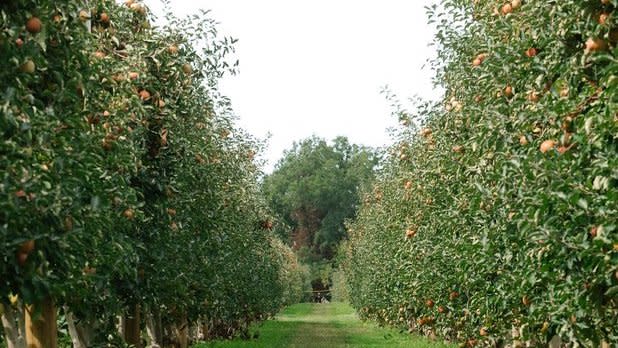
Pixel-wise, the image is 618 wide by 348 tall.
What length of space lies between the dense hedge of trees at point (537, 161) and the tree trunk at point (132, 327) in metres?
3.83

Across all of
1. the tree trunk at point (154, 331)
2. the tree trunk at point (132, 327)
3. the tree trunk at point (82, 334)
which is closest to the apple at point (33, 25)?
the tree trunk at point (82, 334)

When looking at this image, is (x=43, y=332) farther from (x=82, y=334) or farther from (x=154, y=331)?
(x=154, y=331)

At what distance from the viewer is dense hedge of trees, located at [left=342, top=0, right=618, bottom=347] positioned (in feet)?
17.1

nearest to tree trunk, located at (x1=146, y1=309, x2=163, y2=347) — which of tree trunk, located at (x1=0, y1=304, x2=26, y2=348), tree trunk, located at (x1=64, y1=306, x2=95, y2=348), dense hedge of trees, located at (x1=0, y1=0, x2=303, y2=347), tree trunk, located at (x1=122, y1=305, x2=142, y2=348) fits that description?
dense hedge of trees, located at (x1=0, y1=0, x2=303, y2=347)

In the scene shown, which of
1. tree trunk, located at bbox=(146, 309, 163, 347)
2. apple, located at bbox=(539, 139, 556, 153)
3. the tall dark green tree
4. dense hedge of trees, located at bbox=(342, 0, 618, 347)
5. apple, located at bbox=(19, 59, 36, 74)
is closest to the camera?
apple, located at bbox=(19, 59, 36, 74)

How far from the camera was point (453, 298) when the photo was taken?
449 inches

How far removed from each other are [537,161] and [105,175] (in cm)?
320

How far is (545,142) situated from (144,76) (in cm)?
425

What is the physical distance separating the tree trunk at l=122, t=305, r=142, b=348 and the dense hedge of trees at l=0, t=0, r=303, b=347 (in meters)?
0.02

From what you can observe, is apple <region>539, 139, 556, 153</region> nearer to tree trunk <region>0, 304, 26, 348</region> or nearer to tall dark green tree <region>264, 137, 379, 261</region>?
tree trunk <region>0, 304, 26, 348</region>

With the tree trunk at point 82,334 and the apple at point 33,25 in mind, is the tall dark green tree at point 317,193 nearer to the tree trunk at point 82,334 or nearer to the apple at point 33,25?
the tree trunk at point 82,334

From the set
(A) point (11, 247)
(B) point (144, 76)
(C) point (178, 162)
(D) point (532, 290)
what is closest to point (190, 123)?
(C) point (178, 162)

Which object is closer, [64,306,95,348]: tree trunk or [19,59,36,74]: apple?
[19,59,36,74]: apple

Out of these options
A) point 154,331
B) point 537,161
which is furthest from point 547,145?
point 154,331
